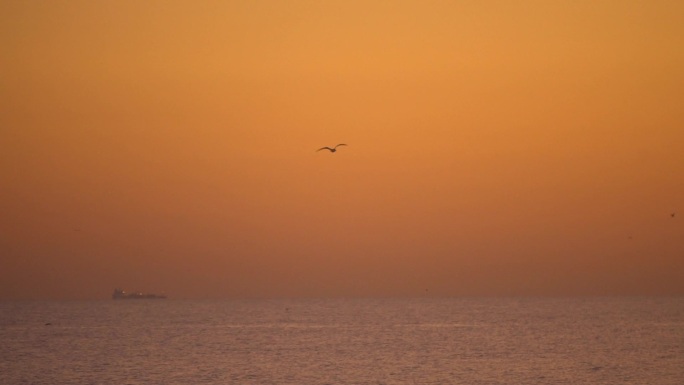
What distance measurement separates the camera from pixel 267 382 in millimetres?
69062

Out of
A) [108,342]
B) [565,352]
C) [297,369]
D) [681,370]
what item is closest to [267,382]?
[297,369]

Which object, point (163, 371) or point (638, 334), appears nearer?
point (163, 371)

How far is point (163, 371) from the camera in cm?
7812

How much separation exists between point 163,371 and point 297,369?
10412mm

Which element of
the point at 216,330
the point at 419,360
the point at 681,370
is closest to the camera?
the point at 681,370

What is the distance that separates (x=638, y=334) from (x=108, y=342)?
65744 millimetres

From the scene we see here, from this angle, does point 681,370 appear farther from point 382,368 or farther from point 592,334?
point 592,334

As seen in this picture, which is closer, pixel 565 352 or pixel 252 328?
pixel 565 352

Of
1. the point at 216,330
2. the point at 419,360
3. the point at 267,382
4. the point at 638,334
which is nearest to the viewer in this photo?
the point at 267,382

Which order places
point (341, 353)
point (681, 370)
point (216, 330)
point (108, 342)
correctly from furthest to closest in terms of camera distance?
point (216, 330) → point (108, 342) → point (341, 353) → point (681, 370)

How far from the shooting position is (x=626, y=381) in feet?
232

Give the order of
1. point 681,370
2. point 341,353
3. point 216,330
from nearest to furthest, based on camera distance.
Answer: point 681,370 → point 341,353 → point 216,330

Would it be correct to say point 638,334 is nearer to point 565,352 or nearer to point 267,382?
point 565,352

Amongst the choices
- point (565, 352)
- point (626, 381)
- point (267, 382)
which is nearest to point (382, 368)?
point (267, 382)
